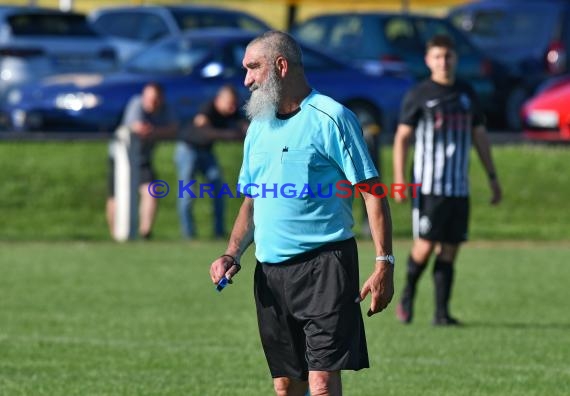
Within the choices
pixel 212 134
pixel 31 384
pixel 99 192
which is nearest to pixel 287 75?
pixel 31 384

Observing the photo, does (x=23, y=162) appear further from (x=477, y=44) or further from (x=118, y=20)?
(x=477, y=44)

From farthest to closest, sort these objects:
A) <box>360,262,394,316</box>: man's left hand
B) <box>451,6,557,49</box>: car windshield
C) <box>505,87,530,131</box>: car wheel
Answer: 1. <box>451,6,557,49</box>: car windshield
2. <box>505,87,530,131</box>: car wheel
3. <box>360,262,394,316</box>: man's left hand

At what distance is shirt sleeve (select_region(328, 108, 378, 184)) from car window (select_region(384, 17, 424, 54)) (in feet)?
66.0

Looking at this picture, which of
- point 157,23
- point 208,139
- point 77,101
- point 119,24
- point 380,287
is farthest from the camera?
point 119,24

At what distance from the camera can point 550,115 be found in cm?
2317

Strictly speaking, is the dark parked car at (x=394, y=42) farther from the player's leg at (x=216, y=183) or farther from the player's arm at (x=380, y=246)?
the player's arm at (x=380, y=246)

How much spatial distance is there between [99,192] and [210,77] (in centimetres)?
261

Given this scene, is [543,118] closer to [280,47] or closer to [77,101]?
[77,101]

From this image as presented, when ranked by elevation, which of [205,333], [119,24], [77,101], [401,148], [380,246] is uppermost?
[119,24]

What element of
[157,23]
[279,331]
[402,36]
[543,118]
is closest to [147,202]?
[543,118]

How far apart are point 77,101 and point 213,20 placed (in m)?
6.07

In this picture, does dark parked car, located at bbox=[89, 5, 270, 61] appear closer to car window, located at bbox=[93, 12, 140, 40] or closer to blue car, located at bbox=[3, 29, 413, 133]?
car window, located at bbox=[93, 12, 140, 40]

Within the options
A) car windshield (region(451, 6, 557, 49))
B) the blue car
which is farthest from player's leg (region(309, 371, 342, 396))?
car windshield (region(451, 6, 557, 49))

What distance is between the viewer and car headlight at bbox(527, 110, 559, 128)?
911 inches
